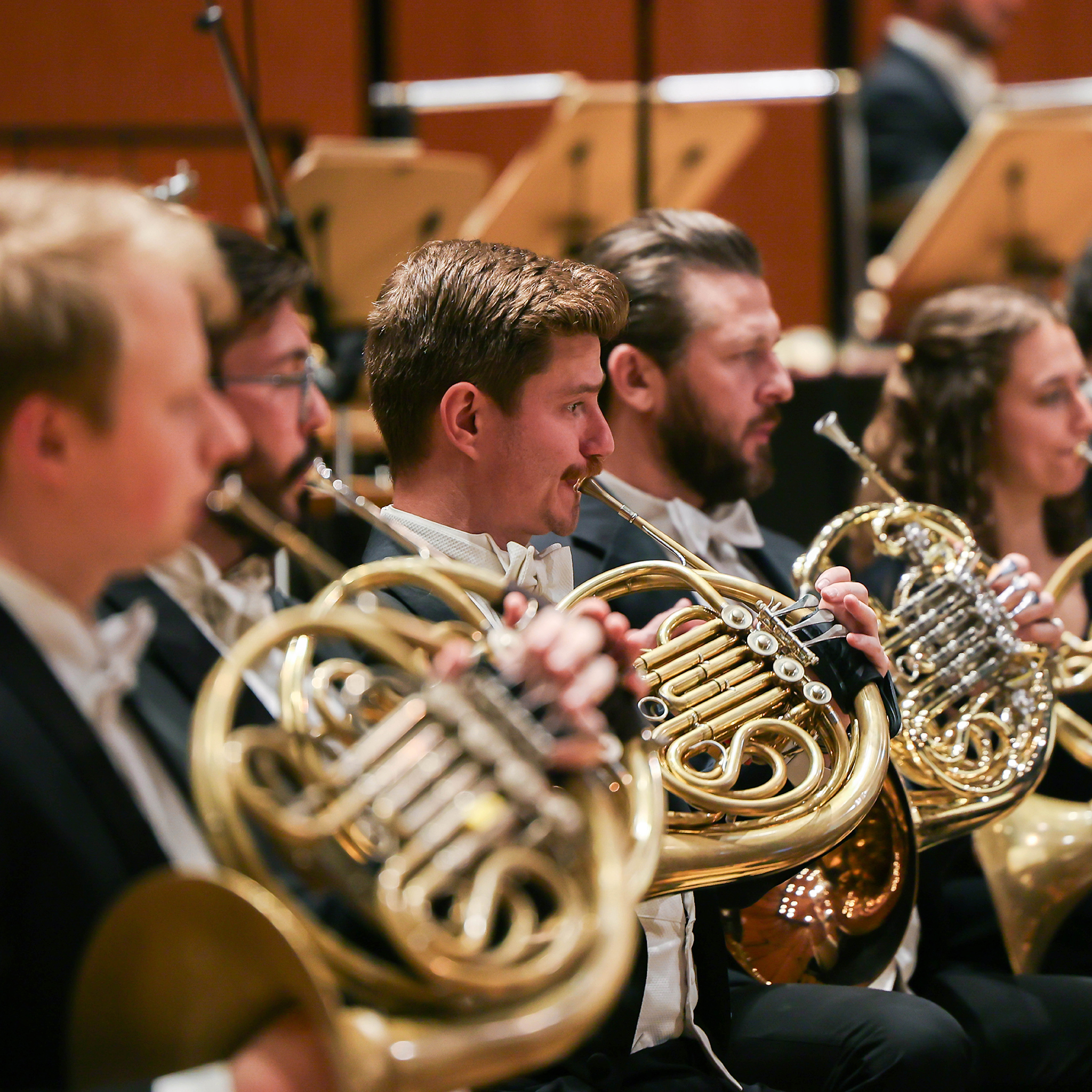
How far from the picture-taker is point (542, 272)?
178 cm

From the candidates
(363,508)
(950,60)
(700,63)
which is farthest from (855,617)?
(700,63)

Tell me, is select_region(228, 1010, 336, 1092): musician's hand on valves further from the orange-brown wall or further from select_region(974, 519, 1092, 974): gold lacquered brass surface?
the orange-brown wall

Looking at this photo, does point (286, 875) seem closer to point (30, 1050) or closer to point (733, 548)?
point (30, 1050)

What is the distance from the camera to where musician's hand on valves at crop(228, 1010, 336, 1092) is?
0.99m

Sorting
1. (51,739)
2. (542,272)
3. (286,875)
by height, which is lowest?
(286,875)

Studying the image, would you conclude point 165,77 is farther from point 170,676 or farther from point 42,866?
point 42,866

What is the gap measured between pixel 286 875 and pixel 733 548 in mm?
1339

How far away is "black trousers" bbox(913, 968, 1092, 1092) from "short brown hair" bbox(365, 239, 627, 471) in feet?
3.58

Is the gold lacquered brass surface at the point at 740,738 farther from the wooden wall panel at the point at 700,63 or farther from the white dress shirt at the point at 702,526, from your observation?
the wooden wall panel at the point at 700,63

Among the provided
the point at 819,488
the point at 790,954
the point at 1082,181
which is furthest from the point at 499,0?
the point at 790,954

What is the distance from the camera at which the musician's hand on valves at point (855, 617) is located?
67.4 inches

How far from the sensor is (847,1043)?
1.81 m

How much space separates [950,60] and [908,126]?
13.8 inches

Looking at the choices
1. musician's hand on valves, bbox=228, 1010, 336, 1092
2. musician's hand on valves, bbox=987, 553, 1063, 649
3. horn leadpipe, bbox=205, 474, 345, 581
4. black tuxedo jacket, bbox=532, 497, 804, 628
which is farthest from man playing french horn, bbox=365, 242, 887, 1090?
musician's hand on valves, bbox=228, 1010, 336, 1092
